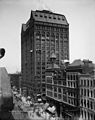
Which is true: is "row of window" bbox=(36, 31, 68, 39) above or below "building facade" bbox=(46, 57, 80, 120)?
above

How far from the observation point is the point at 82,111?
32.4 feet

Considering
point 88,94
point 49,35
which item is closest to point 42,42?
point 49,35

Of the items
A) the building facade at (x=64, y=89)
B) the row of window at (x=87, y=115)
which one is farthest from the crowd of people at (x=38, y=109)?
the row of window at (x=87, y=115)

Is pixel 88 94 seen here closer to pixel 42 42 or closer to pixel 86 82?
pixel 86 82

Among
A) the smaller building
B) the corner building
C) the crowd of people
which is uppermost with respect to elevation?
the corner building

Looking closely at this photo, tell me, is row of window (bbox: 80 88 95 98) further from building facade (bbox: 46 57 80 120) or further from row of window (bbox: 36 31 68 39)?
row of window (bbox: 36 31 68 39)

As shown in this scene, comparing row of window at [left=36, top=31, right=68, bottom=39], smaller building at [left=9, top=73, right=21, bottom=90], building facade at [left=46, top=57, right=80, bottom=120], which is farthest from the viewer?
smaller building at [left=9, top=73, right=21, bottom=90]

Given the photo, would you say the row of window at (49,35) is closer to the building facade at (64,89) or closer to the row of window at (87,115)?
the building facade at (64,89)

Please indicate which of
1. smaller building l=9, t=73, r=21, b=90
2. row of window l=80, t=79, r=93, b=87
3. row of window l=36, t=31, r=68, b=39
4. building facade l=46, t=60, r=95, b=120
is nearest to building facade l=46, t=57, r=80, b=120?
building facade l=46, t=60, r=95, b=120

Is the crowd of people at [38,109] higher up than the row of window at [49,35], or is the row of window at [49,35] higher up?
the row of window at [49,35]

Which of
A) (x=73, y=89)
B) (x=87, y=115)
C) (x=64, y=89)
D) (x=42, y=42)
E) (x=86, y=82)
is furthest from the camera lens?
(x=42, y=42)

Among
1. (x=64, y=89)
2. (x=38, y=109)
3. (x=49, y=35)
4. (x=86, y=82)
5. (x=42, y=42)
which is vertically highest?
(x=49, y=35)

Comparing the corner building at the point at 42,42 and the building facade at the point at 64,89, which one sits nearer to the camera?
the building facade at the point at 64,89

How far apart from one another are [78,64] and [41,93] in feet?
18.5
